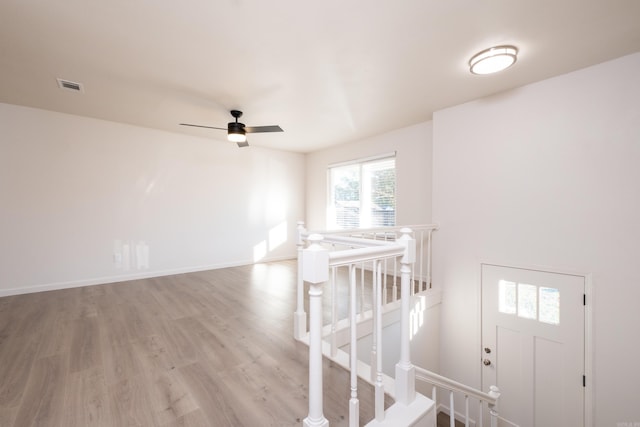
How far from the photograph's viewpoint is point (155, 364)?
2016 mm

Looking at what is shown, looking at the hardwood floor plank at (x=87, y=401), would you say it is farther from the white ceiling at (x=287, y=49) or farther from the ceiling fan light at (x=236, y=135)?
the ceiling fan light at (x=236, y=135)

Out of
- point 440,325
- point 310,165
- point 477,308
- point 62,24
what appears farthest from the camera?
point 310,165

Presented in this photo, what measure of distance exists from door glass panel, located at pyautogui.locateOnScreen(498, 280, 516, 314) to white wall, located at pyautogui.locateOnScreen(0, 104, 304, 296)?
4.23 m

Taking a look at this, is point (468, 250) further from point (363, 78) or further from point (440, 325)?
point (363, 78)

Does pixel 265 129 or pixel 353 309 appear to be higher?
pixel 265 129

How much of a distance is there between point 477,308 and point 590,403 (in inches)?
44.2

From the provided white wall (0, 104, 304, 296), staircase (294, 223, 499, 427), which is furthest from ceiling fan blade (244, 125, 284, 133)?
white wall (0, 104, 304, 296)

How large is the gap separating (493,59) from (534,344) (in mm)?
2832

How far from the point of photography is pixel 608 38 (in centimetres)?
210

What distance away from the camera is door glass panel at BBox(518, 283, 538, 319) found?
9.18 ft

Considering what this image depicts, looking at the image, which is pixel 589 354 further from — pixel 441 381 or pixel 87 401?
pixel 87 401

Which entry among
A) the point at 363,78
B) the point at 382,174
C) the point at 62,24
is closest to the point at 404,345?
the point at 363,78

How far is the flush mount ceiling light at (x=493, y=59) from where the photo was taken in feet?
7.30

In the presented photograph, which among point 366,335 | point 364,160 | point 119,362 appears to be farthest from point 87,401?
point 364,160
